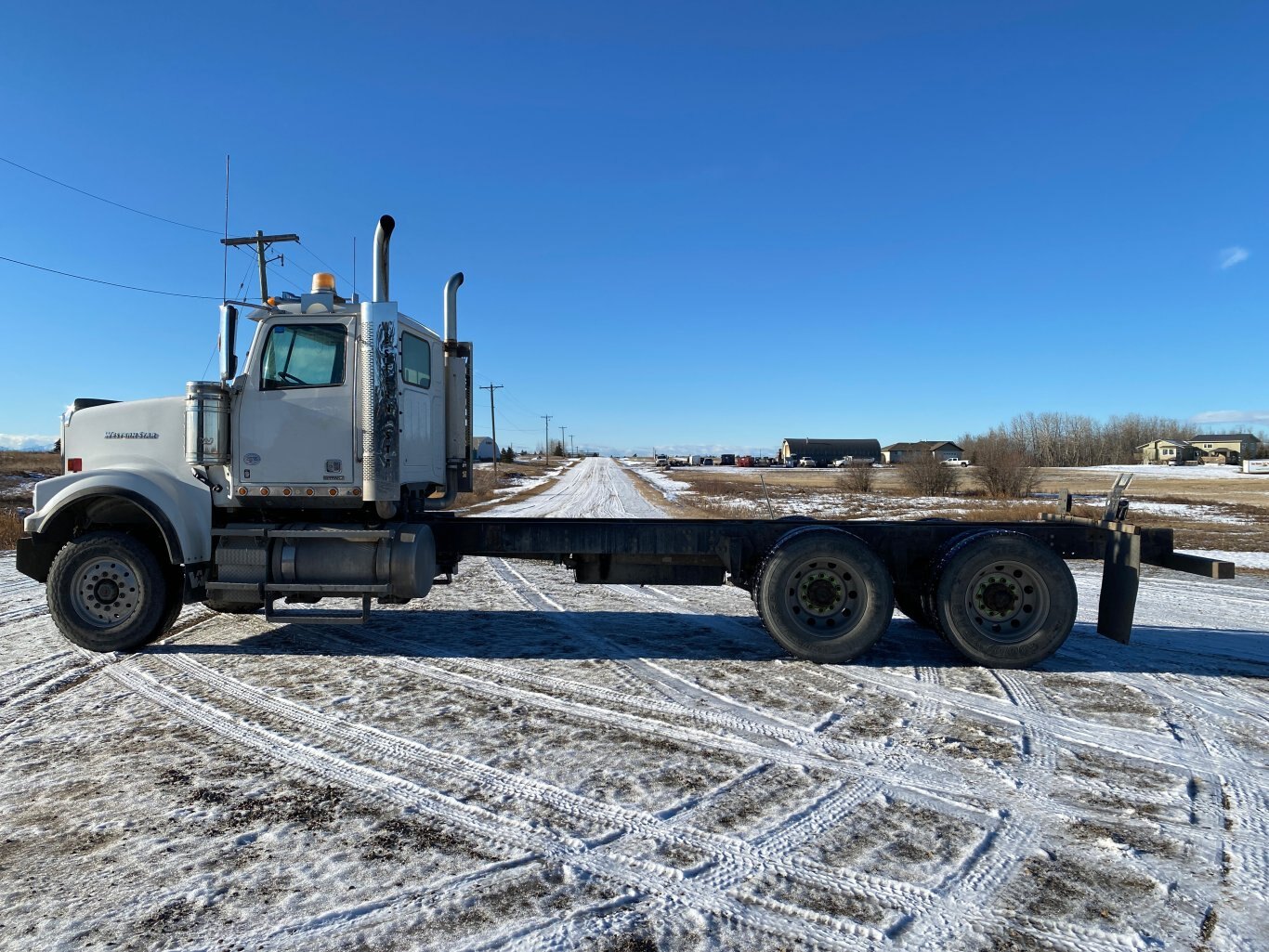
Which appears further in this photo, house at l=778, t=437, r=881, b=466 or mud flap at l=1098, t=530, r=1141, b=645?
house at l=778, t=437, r=881, b=466

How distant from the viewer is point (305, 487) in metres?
6.23

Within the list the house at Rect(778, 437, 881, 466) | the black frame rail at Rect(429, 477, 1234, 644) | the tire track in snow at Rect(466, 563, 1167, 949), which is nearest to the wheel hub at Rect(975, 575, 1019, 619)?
the black frame rail at Rect(429, 477, 1234, 644)

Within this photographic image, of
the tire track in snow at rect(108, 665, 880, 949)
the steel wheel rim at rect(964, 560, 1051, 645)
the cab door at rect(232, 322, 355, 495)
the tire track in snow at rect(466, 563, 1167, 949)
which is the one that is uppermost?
the cab door at rect(232, 322, 355, 495)

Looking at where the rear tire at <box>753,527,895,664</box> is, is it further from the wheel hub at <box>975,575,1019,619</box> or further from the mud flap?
the mud flap

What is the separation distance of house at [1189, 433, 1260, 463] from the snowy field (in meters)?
116

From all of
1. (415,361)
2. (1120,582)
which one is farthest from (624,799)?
(1120,582)

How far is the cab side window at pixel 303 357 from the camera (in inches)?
245

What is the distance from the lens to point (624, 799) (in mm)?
3705

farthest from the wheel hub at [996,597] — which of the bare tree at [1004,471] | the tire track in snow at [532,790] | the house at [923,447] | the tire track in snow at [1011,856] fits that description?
the house at [923,447]

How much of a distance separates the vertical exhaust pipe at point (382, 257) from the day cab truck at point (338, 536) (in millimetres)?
18

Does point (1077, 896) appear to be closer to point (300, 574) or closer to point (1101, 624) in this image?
point (1101, 624)

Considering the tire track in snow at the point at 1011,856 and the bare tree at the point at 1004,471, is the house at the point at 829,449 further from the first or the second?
the tire track in snow at the point at 1011,856

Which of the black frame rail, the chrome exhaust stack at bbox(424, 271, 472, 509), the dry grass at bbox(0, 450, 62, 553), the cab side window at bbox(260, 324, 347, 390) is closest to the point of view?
the cab side window at bbox(260, 324, 347, 390)

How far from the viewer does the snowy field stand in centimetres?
275
